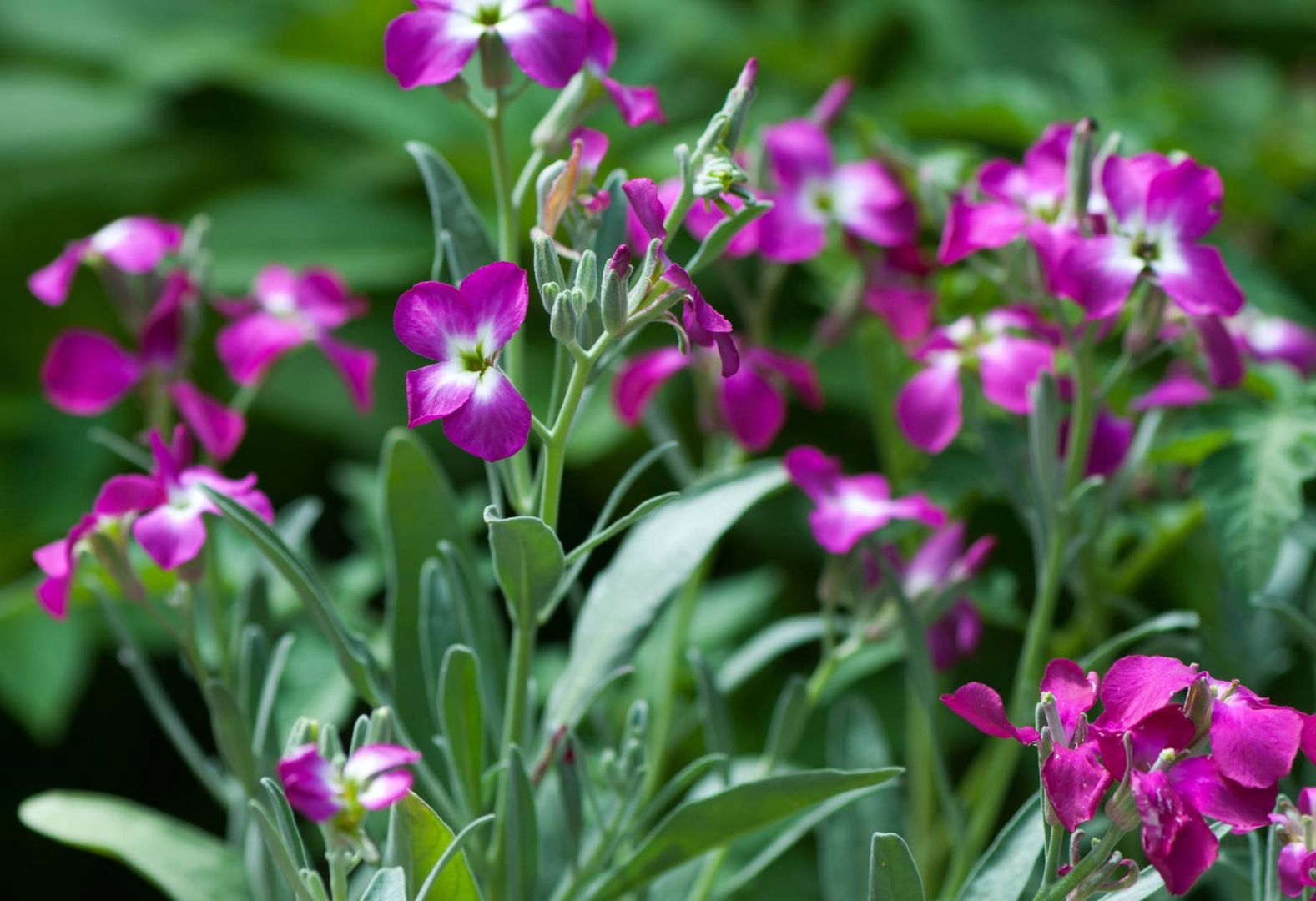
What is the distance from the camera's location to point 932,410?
571mm

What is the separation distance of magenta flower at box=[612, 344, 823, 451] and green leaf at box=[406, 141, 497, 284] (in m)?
0.11

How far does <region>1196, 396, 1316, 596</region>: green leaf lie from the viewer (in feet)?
1.76

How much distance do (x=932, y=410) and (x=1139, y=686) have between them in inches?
8.3

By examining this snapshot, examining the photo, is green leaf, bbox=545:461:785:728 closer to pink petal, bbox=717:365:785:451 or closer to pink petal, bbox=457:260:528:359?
pink petal, bbox=717:365:785:451

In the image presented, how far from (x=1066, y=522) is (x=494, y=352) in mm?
268

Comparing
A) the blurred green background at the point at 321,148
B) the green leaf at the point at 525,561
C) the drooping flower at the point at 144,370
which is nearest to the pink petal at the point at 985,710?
the green leaf at the point at 525,561

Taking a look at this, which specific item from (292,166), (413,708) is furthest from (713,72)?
(413,708)

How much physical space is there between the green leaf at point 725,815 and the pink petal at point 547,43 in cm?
25

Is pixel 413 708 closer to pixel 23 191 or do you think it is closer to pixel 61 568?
pixel 61 568

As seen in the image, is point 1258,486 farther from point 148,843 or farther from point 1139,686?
point 148,843

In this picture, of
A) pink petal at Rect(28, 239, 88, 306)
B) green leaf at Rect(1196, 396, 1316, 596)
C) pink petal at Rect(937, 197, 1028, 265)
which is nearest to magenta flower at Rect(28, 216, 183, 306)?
pink petal at Rect(28, 239, 88, 306)

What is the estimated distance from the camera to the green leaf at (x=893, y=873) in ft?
1.32

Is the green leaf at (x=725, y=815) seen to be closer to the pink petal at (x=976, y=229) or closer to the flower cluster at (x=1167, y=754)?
the flower cluster at (x=1167, y=754)

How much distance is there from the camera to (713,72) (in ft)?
4.36
